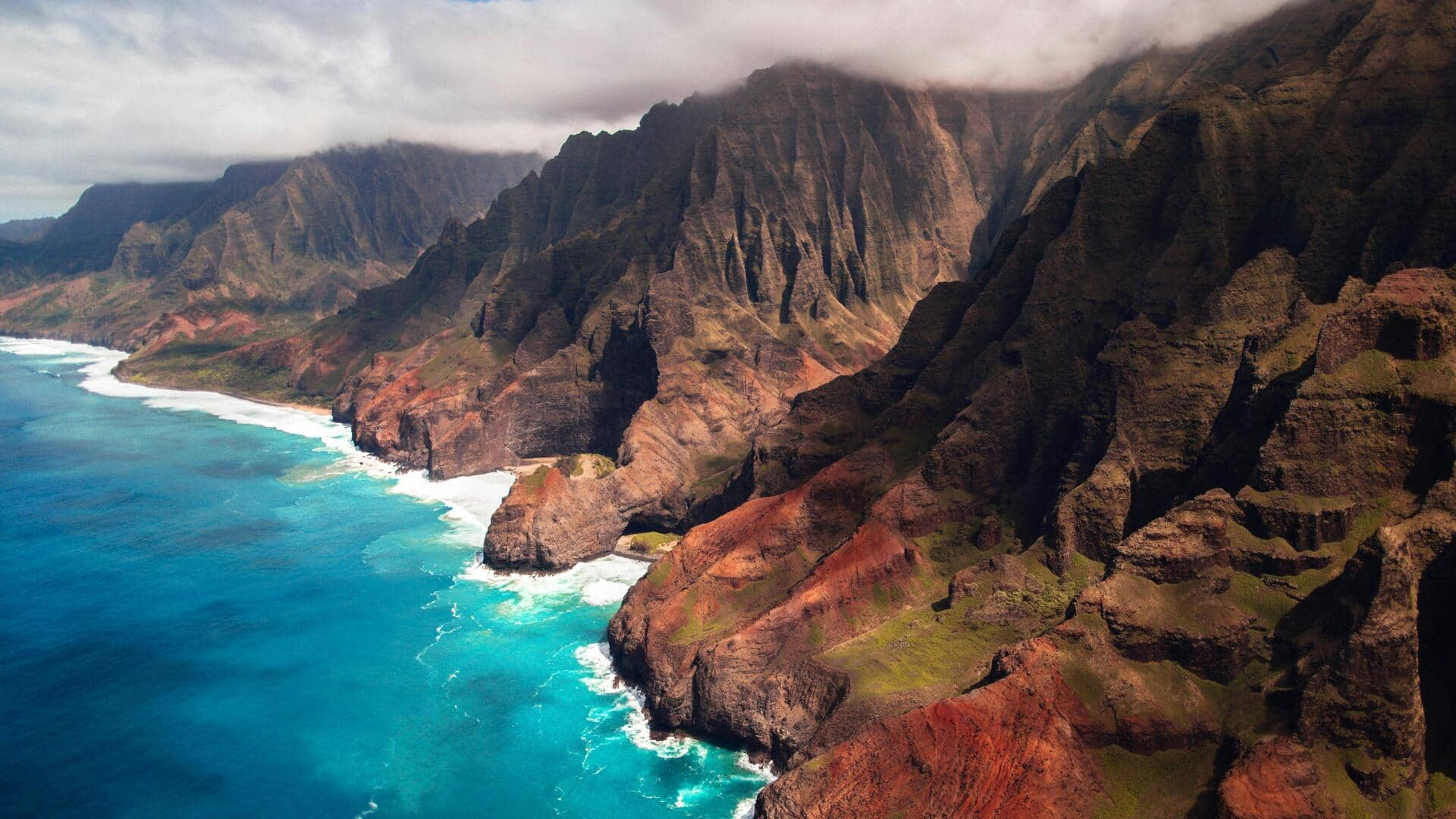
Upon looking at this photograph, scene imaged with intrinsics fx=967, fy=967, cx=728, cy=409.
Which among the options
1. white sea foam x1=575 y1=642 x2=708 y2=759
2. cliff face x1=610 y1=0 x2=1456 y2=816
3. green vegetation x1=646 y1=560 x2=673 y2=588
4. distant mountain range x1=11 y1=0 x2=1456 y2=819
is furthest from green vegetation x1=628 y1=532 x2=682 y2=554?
green vegetation x1=646 y1=560 x2=673 y2=588

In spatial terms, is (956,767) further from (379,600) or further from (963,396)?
(379,600)

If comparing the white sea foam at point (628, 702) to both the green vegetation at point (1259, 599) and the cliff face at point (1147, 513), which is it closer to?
the cliff face at point (1147, 513)

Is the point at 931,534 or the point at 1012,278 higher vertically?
the point at 1012,278

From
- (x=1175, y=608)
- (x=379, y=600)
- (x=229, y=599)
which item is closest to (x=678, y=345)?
(x=379, y=600)

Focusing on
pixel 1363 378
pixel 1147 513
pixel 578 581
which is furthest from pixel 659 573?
pixel 1363 378

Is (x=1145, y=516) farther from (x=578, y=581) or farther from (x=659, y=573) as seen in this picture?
(x=578, y=581)
